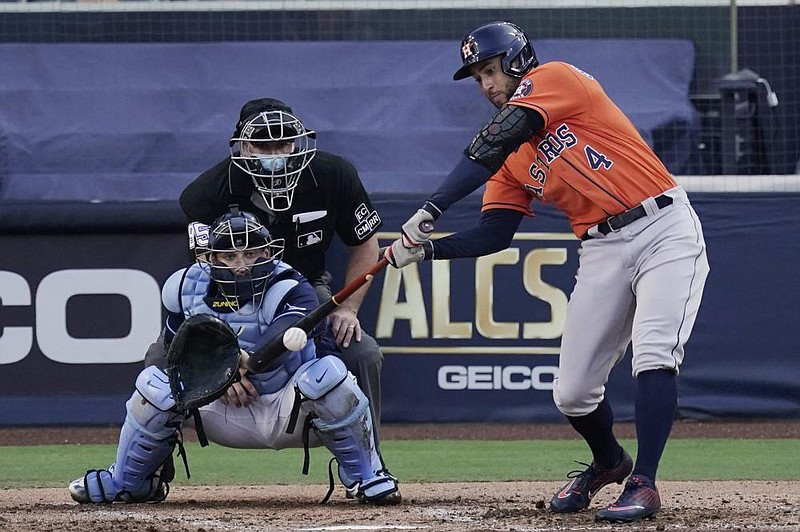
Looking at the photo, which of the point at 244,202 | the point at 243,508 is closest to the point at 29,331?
the point at 244,202

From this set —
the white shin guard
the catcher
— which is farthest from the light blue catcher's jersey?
the white shin guard

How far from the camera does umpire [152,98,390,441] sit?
525 cm

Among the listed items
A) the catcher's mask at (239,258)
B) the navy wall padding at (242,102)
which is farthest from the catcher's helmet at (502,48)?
the navy wall padding at (242,102)

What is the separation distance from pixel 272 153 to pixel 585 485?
5.68ft

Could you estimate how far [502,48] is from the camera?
14.5 feet

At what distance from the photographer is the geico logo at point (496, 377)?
312 inches

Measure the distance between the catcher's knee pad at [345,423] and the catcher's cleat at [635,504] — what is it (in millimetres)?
872

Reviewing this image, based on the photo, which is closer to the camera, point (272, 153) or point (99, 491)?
point (99, 491)

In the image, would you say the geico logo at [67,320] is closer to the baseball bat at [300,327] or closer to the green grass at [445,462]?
the green grass at [445,462]

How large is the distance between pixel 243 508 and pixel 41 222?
3.74 m

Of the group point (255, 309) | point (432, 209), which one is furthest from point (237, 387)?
point (432, 209)

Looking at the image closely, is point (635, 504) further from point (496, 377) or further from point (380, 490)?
point (496, 377)

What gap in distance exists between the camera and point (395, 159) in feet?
30.9

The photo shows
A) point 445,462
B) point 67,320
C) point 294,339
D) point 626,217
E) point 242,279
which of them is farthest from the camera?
point 67,320
